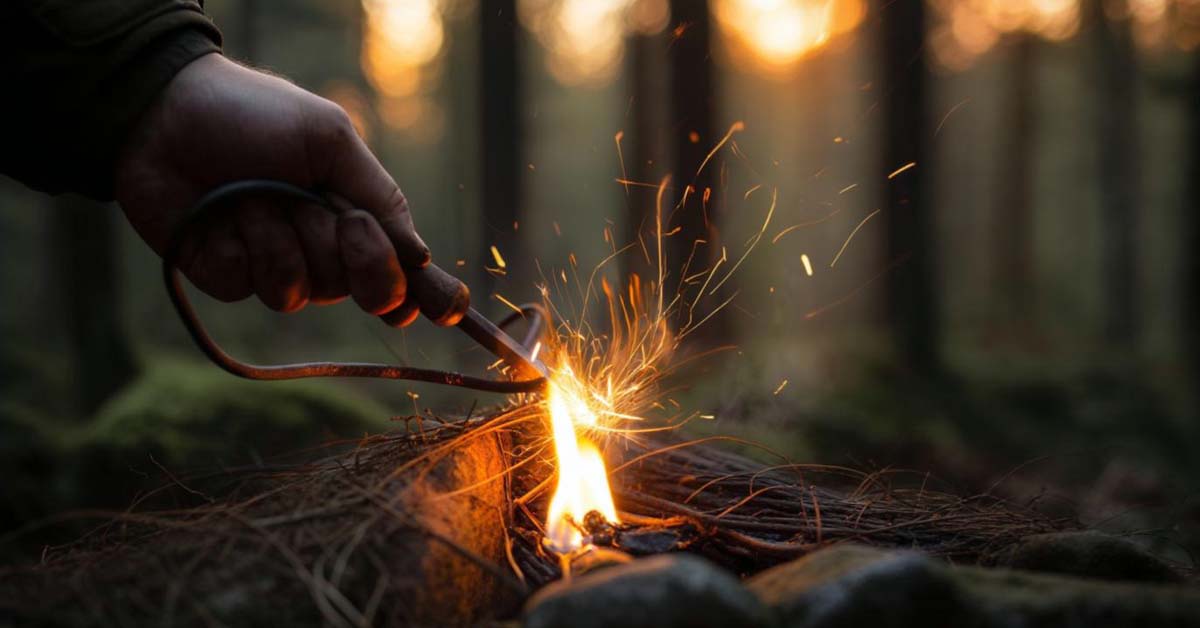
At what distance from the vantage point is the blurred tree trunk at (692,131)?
28.7 ft

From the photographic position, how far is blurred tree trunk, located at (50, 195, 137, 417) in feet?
24.1

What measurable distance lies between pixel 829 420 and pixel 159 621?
22.7 ft

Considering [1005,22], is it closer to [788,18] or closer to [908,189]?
[908,189]

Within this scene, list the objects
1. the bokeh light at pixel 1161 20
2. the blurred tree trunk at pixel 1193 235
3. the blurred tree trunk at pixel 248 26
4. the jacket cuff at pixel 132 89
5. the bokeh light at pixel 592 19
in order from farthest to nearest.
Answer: the blurred tree trunk at pixel 248 26 → the bokeh light at pixel 1161 20 → the blurred tree trunk at pixel 1193 235 → the bokeh light at pixel 592 19 → the jacket cuff at pixel 132 89

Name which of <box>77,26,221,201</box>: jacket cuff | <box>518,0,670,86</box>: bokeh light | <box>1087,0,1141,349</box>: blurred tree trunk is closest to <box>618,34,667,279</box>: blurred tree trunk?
<box>518,0,670,86</box>: bokeh light

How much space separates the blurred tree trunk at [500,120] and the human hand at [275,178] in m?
8.89

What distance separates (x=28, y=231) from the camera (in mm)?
19828

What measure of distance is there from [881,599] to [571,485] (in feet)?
3.69

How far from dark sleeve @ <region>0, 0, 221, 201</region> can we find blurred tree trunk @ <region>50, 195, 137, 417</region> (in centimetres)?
570

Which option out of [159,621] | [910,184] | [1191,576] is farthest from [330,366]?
[910,184]

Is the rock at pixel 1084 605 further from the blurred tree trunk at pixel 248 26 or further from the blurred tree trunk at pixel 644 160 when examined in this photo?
the blurred tree trunk at pixel 248 26

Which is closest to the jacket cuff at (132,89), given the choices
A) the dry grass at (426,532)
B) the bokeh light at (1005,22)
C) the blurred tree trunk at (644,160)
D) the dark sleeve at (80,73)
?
the dark sleeve at (80,73)

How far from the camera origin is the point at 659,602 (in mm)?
1521

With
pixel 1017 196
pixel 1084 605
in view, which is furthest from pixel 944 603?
pixel 1017 196
